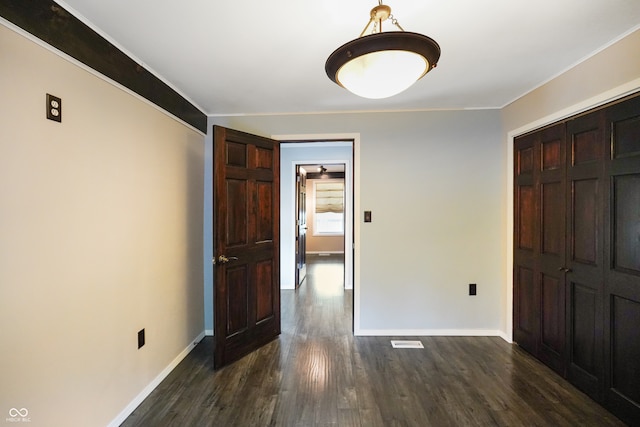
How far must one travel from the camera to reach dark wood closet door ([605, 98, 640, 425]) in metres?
1.74

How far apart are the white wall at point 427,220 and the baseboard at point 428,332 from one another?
0.4 inches

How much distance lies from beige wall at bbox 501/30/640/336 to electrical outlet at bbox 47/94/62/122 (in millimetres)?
3184

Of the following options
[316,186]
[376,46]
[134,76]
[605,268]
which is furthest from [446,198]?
[316,186]

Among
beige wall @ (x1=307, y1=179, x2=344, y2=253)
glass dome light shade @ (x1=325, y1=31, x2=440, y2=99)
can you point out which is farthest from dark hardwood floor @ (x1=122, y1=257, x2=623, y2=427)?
beige wall @ (x1=307, y1=179, x2=344, y2=253)

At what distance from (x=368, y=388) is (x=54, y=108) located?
8.53ft

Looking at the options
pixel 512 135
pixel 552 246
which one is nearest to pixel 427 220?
pixel 552 246

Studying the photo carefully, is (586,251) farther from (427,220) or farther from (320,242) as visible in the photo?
(320,242)

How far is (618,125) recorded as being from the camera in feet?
6.00

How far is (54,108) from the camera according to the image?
4.59 feet

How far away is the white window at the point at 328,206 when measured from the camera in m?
8.52

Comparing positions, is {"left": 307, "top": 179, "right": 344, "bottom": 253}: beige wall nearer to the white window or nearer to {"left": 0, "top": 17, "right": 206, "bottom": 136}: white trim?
the white window

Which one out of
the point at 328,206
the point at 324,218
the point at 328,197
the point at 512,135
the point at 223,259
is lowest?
the point at 223,259

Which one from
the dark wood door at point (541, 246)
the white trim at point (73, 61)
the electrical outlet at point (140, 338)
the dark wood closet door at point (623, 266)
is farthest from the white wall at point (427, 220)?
the electrical outlet at point (140, 338)

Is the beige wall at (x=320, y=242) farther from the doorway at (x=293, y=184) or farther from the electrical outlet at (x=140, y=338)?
the electrical outlet at (x=140, y=338)
